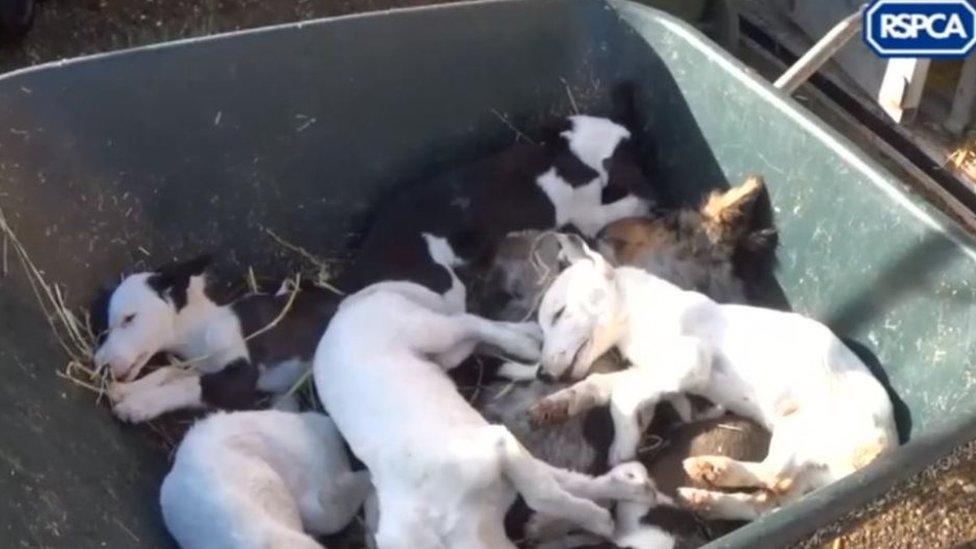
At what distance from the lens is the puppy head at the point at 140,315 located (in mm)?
2730

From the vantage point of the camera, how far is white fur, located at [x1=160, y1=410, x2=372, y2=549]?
2.32 meters

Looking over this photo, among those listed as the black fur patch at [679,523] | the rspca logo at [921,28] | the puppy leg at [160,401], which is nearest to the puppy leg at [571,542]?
the black fur patch at [679,523]

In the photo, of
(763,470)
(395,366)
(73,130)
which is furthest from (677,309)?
(73,130)

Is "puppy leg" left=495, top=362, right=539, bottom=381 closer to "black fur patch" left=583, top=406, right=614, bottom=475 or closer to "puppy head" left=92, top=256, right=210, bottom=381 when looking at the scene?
"black fur patch" left=583, top=406, right=614, bottom=475

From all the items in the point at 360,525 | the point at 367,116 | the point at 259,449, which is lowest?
the point at 360,525

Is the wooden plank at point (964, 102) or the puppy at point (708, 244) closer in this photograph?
the puppy at point (708, 244)

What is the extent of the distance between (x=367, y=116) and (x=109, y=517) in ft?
3.77

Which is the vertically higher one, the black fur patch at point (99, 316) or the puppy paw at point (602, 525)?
the black fur patch at point (99, 316)

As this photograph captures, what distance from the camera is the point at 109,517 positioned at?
7.55 feet

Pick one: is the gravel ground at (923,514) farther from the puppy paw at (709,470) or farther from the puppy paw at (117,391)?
the puppy paw at (117,391)

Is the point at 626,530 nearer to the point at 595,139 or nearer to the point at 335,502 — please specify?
the point at 335,502

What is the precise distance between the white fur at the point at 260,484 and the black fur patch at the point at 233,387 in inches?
8.1

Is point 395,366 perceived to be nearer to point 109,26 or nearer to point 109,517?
point 109,517

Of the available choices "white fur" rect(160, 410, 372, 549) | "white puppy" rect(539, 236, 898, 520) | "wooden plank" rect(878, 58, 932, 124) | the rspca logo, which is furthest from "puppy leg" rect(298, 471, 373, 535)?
"wooden plank" rect(878, 58, 932, 124)
